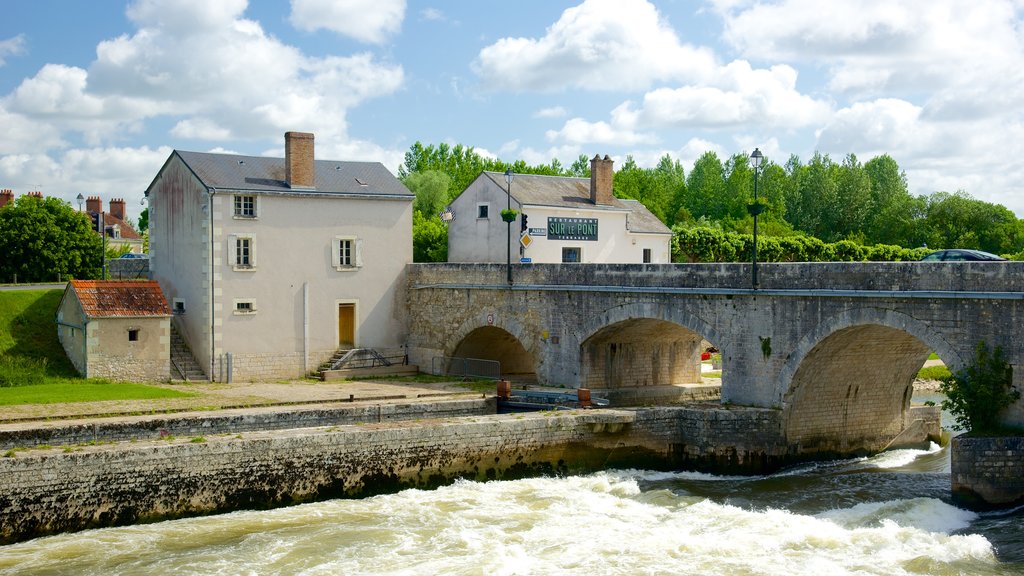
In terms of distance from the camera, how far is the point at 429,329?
31266mm

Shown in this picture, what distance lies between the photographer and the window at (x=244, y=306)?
29.0 m

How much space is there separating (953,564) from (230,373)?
771 inches

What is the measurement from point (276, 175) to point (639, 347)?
11725mm

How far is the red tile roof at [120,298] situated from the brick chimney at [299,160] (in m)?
4.85

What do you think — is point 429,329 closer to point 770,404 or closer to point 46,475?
point 770,404

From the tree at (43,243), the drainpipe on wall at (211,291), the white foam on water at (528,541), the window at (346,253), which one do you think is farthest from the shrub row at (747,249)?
the white foam on water at (528,541)

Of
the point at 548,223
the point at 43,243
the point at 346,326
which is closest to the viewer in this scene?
the point at 346,326

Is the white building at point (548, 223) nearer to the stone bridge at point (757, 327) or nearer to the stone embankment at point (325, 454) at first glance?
the stone bridge at point (757, 327)

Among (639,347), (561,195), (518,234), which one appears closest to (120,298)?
(518,234)

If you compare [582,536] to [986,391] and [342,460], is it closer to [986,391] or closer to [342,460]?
[342,460]

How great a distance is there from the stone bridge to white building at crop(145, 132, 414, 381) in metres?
1.51

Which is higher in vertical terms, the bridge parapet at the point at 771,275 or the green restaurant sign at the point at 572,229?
the green restaurant sign at the point at 572,229

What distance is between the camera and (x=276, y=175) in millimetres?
30688

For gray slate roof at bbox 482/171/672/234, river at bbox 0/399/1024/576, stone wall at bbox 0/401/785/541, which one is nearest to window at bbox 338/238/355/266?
gray slate roof at bbox 482/171/672/234
